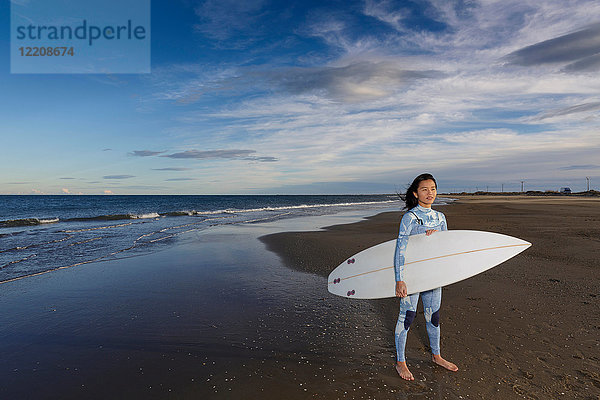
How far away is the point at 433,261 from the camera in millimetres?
3625

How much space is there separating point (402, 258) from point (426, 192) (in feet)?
2.41

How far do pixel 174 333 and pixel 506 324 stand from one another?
4.70 m

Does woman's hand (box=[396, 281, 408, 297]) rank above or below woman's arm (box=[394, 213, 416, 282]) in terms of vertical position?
below

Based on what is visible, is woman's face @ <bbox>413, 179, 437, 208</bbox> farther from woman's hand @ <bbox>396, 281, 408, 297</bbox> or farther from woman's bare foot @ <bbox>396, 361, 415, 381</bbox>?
woman's bare foot @ <bbox>396, 361, 415, 381</bbox>

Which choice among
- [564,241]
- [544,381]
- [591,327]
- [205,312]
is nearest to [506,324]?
[591,327]

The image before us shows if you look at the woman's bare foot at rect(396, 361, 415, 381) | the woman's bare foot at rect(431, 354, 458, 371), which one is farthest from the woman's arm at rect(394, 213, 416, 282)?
the woman's bare foot at rect(431, 354, 458, 371)

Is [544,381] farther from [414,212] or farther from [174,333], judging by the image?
[174,333]

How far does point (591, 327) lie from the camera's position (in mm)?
4262

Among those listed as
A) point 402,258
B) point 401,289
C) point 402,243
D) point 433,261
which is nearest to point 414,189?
point 402,243

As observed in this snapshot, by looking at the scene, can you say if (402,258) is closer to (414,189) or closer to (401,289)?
(401,289)

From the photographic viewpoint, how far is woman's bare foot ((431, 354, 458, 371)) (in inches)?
135

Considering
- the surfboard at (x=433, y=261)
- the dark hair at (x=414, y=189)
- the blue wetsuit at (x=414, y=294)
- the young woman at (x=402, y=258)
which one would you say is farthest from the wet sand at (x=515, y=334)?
the dark hair at (x=414, y=189)

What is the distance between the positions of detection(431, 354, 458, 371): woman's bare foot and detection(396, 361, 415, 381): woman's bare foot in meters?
0.39

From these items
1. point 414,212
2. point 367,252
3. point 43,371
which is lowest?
point 43,371
